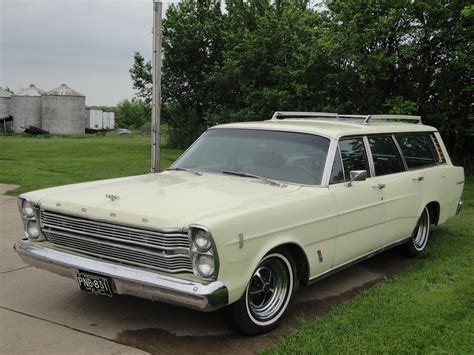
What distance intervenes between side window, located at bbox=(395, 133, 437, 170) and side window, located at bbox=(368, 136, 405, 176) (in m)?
0.20

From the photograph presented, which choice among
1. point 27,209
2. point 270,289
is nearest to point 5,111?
point 27,209

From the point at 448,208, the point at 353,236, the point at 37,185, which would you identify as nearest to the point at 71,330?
the point at 353,236

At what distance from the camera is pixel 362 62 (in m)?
14.5

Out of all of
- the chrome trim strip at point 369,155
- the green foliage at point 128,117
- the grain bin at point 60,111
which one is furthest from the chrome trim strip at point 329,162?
the green foliage at point 128,117

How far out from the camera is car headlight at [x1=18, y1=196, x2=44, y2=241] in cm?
450

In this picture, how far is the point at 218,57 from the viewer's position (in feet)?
78.5

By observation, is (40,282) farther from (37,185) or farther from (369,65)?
(369,65)

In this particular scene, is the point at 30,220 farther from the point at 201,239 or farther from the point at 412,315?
the point at 412,315

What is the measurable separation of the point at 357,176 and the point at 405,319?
1.35 m

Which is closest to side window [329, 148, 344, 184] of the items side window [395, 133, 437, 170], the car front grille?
side window [395, 133, 437, 170]

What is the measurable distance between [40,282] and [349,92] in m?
12.2

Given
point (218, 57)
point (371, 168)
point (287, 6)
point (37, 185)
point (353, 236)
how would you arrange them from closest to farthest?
point (353, 236)
point (371, 168)
point (37, 185)
point (287, 6)
point (218, 57)

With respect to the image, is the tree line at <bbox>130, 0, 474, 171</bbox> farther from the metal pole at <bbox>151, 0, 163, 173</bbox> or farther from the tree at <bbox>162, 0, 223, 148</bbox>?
the metal pole at <bbox>151, 0, 163, 173</bbox>

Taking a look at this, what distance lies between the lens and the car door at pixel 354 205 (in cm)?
485
